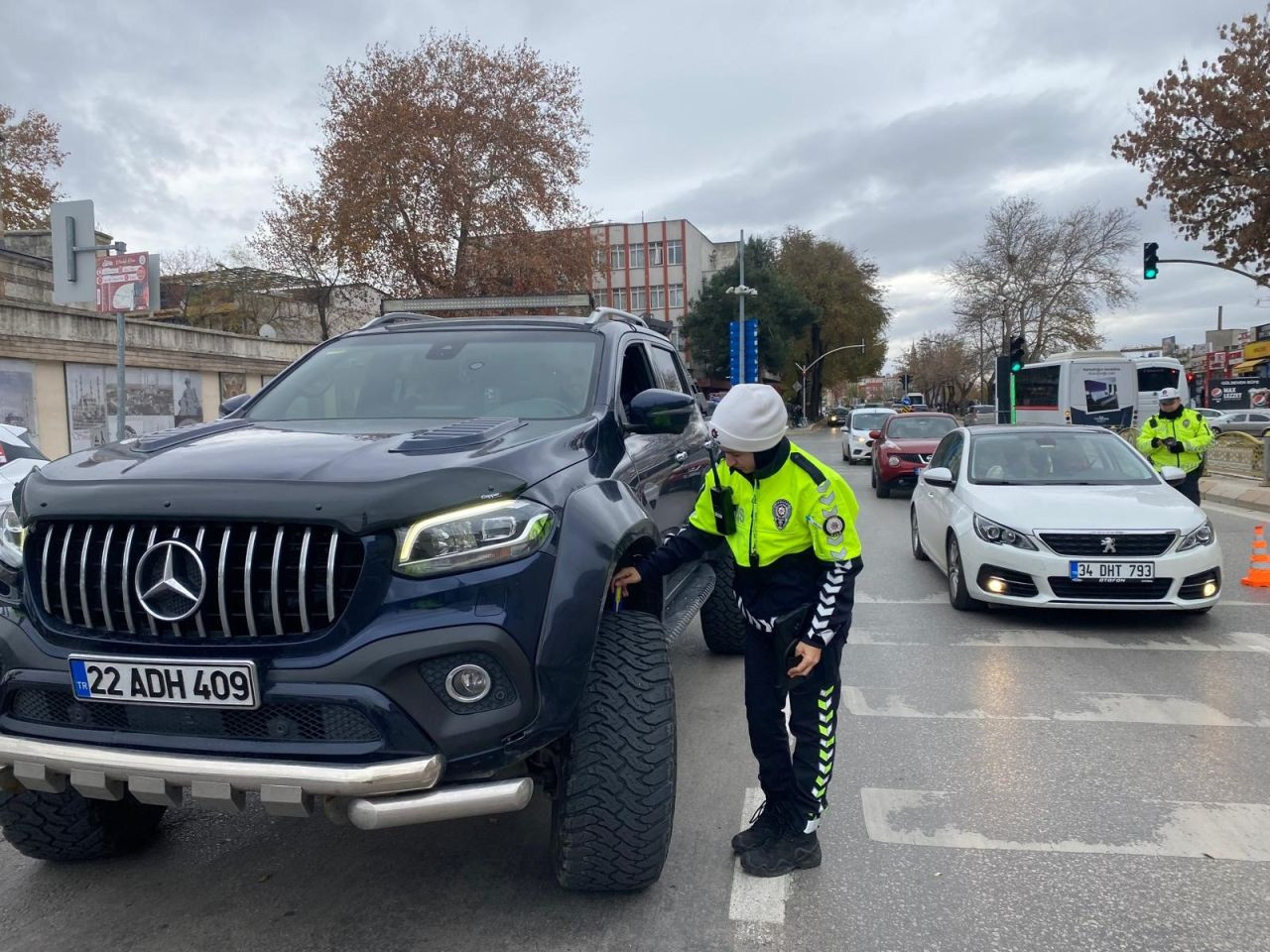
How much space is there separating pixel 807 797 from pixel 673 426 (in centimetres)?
150

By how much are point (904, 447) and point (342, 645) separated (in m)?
15.3

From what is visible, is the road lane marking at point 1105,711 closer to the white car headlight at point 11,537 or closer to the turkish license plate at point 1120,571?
the turkish license plate at point 1120,571

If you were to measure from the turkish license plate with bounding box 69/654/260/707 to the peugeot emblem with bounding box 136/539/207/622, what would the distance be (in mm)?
138

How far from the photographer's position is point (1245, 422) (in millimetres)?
34969

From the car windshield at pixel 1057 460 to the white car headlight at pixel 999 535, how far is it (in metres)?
0.87

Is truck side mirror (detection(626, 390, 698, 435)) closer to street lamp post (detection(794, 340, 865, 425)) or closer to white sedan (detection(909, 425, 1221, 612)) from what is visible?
white sedan (detection(909, 425, 1221, 612))

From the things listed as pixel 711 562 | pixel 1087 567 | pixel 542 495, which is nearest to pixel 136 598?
pixel 542 495

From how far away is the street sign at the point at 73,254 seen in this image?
30.5 feet

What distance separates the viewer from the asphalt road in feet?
9.64

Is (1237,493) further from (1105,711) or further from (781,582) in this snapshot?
(781,582)

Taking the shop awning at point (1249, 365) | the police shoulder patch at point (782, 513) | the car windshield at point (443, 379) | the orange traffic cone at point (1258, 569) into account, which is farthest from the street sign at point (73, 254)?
the shop awning at point (1249, 365)

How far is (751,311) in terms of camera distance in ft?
207

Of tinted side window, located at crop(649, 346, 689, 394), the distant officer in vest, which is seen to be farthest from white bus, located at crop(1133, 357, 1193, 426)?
tinted side window, located at crop(649, 346, 689, 394)

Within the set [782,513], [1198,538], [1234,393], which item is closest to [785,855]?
[782,513]
